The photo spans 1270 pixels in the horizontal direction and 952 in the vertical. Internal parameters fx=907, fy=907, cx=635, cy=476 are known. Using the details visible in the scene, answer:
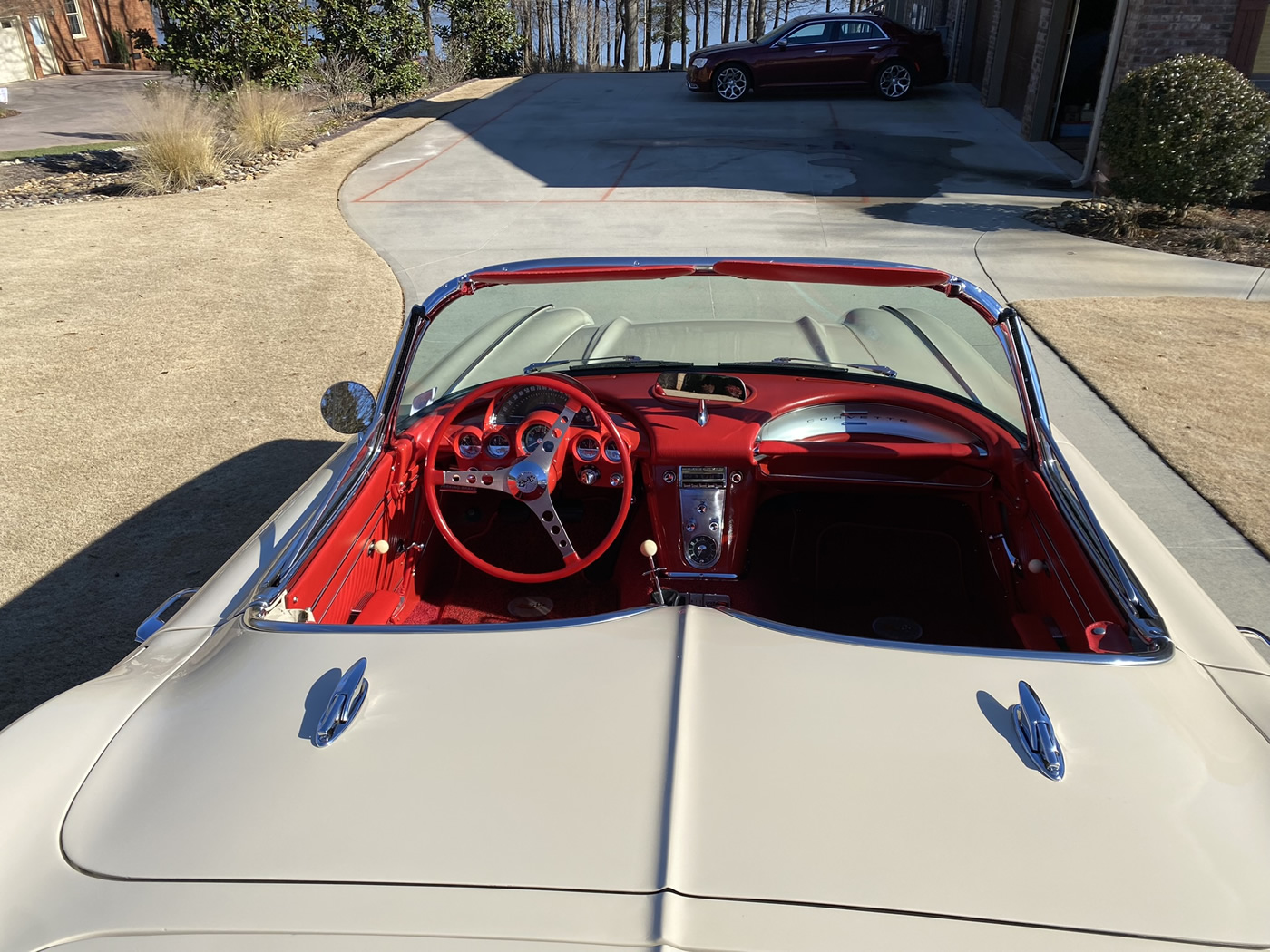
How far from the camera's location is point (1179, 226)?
8.88 m

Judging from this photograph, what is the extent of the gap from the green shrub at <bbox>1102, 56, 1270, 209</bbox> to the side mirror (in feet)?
26.6

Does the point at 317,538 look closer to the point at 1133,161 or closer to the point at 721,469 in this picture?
the point at 721,469

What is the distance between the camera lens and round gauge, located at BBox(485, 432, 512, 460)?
266 cm

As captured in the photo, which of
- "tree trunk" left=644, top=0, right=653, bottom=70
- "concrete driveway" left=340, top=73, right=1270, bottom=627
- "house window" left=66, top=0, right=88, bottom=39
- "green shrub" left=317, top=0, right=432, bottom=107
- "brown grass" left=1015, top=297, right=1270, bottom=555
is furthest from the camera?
"tree trunk" left=644, top=0, right=653, bottom=70

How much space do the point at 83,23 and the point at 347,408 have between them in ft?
117

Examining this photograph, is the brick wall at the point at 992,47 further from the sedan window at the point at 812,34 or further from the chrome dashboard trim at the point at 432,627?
the chrome dashboard trim at the point at 432,627

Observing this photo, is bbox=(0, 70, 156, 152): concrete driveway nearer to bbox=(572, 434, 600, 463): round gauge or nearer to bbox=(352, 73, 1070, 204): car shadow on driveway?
bbox=(352, 73, 1070, 204): car shadow on driveway

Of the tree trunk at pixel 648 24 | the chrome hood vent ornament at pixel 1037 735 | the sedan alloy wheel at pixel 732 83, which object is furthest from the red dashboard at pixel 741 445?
the tree trunk at pixel 648 24

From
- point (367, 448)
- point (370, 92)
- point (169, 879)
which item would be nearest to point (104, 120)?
point (370, 92)

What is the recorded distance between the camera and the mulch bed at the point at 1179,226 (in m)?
8.14

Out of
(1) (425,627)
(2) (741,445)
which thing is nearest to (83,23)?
(2) (741,445)

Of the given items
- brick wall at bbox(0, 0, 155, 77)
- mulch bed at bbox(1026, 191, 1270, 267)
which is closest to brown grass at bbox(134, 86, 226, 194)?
mulch bed at bbox(1026, 191, 1270, 267)

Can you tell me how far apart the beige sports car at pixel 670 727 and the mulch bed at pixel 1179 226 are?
6713 mm

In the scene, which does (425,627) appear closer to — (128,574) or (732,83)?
(128,574)
